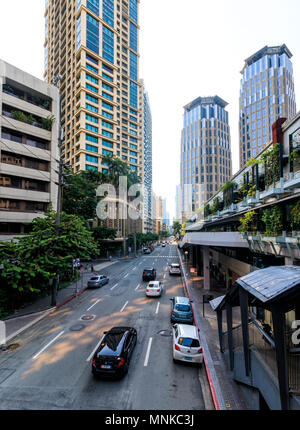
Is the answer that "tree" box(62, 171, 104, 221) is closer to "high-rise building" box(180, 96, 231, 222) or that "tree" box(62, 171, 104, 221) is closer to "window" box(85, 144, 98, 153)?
"window" box(85, 144, 98, 153)

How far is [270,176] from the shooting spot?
40.5 ft

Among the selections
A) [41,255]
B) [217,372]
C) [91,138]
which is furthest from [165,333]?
[91,138]

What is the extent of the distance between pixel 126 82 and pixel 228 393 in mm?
90586

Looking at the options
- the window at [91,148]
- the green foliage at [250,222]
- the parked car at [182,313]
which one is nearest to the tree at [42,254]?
the parked car at [182,313]

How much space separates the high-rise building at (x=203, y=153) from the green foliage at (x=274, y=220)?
88.5 metres

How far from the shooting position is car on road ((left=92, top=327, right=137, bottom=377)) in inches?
343

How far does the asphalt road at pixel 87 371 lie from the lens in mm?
7547

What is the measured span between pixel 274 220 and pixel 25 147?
28.0 metres

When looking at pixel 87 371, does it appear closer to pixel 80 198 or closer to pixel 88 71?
pixel 80 198

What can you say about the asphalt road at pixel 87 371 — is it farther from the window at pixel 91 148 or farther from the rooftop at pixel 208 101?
the rooftop at pixel 208 101

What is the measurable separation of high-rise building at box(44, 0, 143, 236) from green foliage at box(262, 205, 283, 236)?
48581 millimetres

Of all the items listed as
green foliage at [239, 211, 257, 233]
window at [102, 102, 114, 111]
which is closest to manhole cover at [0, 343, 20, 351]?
green foliage at [239, 211, 257, 233]

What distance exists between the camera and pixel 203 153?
105062mm
